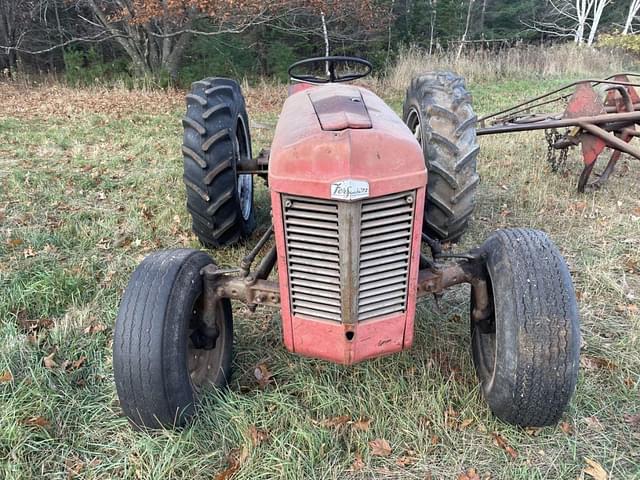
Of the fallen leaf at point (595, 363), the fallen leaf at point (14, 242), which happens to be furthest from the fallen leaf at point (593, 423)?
the fallen leaf at point (14, 242)

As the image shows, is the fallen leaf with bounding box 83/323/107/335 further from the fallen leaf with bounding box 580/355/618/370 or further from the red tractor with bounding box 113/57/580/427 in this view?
the fallen leaf with bounding box 580/355/618/370

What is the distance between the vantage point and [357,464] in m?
2.39

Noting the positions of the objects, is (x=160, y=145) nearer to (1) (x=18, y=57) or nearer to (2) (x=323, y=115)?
(2) (x=323, y=115)

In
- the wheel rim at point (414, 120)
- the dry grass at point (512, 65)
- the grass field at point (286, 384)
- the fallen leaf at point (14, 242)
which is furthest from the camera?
the dry grass at point (512, 65)

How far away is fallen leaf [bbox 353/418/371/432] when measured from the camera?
2.56 metres

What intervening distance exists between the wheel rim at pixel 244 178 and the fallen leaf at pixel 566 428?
283 cm

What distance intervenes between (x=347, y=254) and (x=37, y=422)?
1756mm

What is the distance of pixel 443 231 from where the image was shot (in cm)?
368

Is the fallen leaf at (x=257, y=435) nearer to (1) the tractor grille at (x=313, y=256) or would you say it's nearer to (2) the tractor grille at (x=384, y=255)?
(1) the tractor grille at (x=313, y=256)

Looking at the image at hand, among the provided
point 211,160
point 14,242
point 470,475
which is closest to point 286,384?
point 470,475

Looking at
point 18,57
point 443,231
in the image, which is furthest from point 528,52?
point 18,57

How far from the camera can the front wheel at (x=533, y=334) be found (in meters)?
2.28

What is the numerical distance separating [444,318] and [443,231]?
24.9 inches

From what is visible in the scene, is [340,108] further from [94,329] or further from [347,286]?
[94,329]
